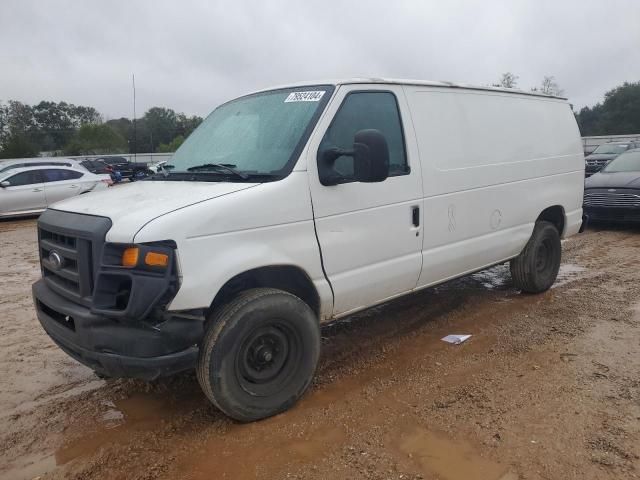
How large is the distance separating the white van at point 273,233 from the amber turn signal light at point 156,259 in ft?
0.03

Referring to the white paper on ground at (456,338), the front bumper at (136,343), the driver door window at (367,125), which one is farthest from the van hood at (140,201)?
the white paper on ground at (456,338)

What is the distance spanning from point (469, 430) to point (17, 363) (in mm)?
3728

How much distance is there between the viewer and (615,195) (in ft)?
33.3

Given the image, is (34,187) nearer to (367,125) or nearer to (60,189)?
(60,189)

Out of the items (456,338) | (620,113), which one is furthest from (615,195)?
(620,113)

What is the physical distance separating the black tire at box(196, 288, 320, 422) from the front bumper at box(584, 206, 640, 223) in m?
8.70

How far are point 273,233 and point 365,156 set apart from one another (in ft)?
2.52

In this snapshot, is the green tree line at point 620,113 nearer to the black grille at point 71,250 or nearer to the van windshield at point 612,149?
the van windshield at point 612,149

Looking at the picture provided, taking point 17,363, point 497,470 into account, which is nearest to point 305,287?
point 497,470

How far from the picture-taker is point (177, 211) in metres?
2.97

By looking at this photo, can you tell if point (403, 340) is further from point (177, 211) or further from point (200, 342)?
point (177, 211)

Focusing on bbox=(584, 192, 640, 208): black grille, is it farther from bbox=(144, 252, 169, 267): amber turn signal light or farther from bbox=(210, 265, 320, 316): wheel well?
bbox=(144, 252, 169, 267): amber turn signal light

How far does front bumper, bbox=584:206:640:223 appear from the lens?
9891mm

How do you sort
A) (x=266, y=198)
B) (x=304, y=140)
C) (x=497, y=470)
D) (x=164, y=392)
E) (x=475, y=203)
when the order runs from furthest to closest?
(x=475, y=203)
(x=164, y=392)
(x=304, y=140)
(x=266, y=198)
(x=497, y=470)
